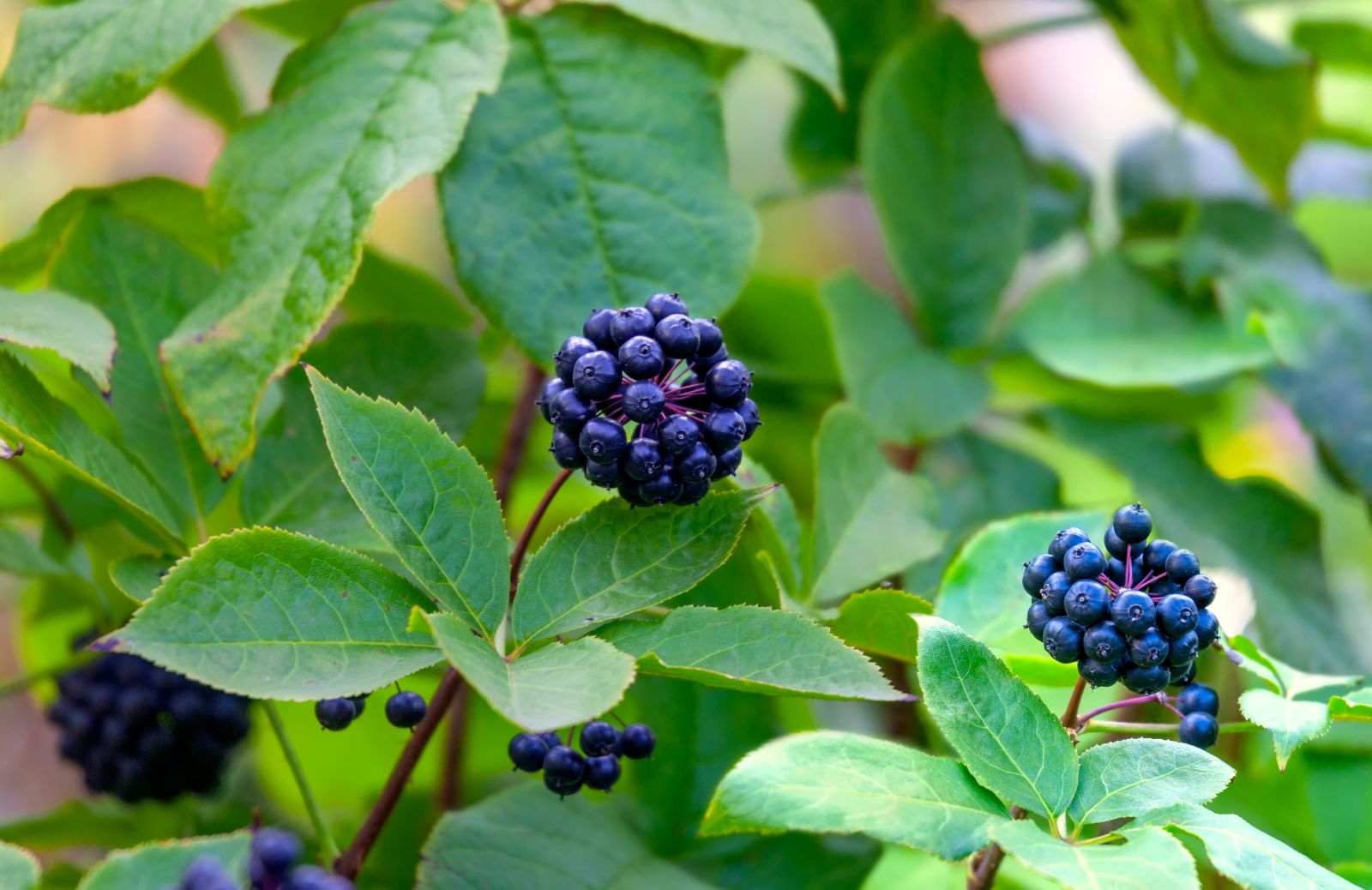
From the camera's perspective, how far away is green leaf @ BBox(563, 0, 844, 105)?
0.82m

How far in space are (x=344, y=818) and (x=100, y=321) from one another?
Result: 1.72ft

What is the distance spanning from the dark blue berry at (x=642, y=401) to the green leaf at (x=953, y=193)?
21.7 inches

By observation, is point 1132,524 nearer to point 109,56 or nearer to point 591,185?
point 591,185

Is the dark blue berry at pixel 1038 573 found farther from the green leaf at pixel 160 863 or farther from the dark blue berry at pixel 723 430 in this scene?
the green leaf at pixel 160 863

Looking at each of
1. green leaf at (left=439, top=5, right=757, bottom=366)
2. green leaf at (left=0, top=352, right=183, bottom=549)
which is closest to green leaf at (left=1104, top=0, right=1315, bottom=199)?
green leaf at (left=439, top=5, right=757, bottom=366)

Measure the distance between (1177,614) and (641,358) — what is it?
0.29 meters

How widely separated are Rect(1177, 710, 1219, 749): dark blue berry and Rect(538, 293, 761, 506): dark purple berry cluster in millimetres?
276

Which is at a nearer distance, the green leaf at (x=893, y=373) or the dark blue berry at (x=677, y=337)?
the dark blue berry at (x=677, y=337)

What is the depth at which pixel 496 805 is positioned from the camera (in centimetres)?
72

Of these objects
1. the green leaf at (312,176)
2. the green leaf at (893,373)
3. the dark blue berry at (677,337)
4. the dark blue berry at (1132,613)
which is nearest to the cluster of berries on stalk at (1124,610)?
the dark blue berry at (1132,613)

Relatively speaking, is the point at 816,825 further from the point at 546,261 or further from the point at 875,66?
the point at 875,66

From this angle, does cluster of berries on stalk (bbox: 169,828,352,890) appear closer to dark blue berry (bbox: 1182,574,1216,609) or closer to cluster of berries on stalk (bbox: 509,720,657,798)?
cluster of berries on stalk (bbox: 509,720,657,798)

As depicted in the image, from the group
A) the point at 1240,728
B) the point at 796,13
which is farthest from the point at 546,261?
the point at 1240,728

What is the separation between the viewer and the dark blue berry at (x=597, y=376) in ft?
1.92
